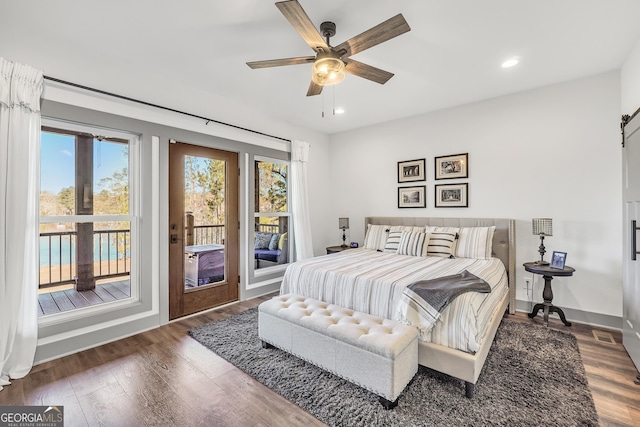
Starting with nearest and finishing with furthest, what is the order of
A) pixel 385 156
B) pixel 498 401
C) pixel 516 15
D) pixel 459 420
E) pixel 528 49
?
pixel 459 420 → pixel 498 401 → pixel 516 15 → pixel 528 49 → pixel 385 156

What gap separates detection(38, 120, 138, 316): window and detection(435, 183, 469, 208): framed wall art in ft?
13.1

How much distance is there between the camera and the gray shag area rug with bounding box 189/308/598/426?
173 cm

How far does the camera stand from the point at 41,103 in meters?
2.42

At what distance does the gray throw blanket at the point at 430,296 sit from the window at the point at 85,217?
113 inches

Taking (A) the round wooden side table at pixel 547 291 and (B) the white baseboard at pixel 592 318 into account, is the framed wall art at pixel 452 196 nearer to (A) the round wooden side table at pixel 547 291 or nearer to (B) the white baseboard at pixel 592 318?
(A) the round wooden side table at pixel 547 291

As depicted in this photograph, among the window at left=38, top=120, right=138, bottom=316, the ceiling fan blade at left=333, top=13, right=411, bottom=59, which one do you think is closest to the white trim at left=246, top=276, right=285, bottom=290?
the window at left=38, top=120, right=138, bottom=316

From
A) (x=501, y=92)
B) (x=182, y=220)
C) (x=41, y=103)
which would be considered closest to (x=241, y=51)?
(x=41, y=103)

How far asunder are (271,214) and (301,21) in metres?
3.08

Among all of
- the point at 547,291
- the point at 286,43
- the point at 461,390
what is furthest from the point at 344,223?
the point at 461,390

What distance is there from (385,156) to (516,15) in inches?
107

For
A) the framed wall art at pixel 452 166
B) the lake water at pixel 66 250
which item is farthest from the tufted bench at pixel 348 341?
the framed wall art at pixel 452 166

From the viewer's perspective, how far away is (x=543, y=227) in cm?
319

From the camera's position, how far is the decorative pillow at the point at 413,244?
3.62 metres

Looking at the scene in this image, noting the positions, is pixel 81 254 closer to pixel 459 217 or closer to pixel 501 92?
pixel 459 217
